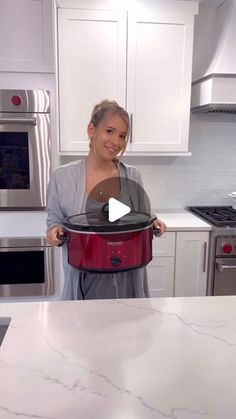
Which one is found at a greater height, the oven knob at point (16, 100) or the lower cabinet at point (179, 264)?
the oven knob at point (16, 100)

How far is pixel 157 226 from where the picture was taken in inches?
48.7

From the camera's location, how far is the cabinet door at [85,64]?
7.10 ft

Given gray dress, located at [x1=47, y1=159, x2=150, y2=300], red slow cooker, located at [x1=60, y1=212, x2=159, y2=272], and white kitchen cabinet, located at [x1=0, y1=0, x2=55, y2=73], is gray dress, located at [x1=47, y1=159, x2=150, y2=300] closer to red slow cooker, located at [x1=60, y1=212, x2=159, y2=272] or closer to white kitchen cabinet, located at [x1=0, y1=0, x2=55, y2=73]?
red slow cooker, located at [x1=60, y1=212, x2=159, y2=272]

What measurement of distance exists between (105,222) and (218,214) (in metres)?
1.63

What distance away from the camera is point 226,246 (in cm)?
225

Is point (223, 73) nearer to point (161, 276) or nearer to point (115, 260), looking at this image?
point (161, 276)

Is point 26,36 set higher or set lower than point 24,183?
higher

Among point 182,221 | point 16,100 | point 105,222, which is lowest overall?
point 182,221

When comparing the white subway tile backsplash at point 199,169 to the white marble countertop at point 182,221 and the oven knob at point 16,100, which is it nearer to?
the white marble countertop at point 182,221

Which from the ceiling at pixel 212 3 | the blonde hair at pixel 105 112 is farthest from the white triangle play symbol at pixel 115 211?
the ceiling at pixel 212 3

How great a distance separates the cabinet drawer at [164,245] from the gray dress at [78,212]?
0.87 meters

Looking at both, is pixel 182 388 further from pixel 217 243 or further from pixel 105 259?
pixel 217 243

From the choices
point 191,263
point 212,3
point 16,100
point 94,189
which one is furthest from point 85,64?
point 191,263

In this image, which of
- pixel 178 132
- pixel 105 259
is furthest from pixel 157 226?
pixel 178 132
